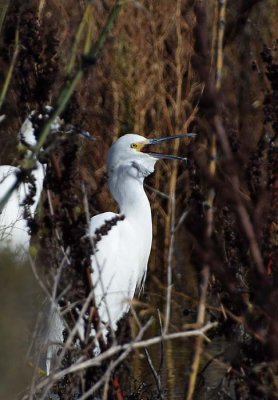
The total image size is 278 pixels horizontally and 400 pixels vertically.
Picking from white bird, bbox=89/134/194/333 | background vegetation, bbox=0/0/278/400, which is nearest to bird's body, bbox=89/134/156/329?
white bird, bbox=89/134/194/333

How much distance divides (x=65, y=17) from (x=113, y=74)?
0.64 metres

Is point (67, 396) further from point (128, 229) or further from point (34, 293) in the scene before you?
point (128, 229)

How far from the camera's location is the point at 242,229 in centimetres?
144

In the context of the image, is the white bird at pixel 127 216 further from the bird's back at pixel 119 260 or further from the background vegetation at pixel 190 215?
the background vegetation at pixel 190 215

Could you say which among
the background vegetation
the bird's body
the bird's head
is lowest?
the background vegetation

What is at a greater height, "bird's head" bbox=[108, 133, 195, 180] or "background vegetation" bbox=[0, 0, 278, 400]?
"bird's head" bbox=[108, 133, 195, 180]

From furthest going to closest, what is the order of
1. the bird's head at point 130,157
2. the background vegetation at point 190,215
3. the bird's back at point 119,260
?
the bird's head at point 130,157 → the bird's back at point 119,260 → the background vegetation at point 190,215

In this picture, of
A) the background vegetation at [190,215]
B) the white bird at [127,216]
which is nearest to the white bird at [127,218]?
the white bird at [127,216]

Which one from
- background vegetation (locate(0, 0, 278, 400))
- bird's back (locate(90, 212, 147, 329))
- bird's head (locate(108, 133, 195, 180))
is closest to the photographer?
background vegetation (locate(0, 0, 278, 400))

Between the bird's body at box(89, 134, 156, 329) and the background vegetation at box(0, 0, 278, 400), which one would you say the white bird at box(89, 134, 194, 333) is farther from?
the background vegetation at box(0, 0, 278, 400)

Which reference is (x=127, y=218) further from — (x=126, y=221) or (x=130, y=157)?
(x=130, y=157)

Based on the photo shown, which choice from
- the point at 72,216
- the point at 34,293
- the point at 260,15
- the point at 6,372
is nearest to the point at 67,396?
the point at 72,216

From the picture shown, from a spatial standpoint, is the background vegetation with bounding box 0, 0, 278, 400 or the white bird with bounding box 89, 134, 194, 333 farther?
the white bird with bounding box 89, 134, 194, 333

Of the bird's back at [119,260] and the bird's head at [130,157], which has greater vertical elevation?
the bird's head at [130,157]
